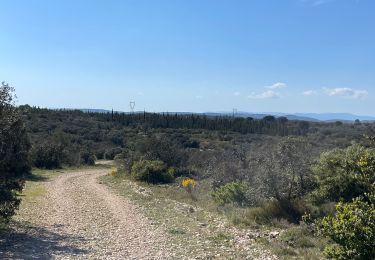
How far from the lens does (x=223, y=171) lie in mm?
20359

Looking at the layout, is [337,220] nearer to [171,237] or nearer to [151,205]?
Answer: [171,237]

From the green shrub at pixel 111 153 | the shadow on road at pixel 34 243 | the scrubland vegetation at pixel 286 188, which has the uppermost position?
the scrubland vegetation at pixel 286 188

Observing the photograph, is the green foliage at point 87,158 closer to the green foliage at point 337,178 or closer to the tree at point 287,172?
the tree at point 287,172

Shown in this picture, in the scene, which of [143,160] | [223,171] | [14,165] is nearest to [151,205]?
[223,171]

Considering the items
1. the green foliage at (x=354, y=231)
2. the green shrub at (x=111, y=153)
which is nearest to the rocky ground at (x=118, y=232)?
the green foliage at (x=354, y=231)

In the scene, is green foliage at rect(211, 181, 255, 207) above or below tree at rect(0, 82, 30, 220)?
below

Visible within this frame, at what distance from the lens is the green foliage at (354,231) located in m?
6.10

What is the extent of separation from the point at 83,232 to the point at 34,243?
6.42ft

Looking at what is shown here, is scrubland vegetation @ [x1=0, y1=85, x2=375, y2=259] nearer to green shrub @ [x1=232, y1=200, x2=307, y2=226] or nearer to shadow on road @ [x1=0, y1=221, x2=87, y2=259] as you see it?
green shrub @ [x1=232, y1=200, x2=307, y2=226]

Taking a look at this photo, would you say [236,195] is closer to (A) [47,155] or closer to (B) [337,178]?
(B) [337,178]

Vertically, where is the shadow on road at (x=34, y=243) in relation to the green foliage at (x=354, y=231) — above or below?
below

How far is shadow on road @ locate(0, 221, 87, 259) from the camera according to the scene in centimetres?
1002

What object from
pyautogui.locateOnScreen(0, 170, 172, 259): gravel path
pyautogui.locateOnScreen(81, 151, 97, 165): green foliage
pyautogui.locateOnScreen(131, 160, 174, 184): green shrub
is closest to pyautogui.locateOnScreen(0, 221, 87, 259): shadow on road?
pyautogui.locateOnScreen(0, 170, 172, 259): gravel path

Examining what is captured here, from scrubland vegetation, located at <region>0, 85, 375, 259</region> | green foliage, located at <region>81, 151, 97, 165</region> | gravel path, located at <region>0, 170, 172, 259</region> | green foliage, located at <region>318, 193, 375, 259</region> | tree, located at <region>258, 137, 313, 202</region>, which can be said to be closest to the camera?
green foliage, located at <region>318, 193, 375, 259</region>
